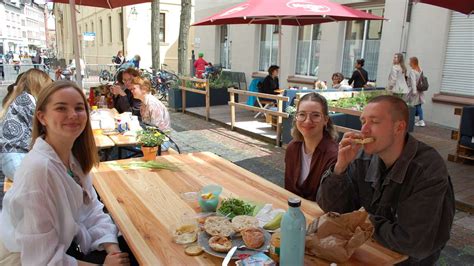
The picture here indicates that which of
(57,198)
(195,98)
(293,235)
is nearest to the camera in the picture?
(293,235)

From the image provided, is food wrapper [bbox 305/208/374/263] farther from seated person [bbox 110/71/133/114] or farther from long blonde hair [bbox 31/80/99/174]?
seated person [bbox 110/71/133/114]

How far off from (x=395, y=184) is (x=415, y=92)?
7.55 meters

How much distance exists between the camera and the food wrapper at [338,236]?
1.59 m

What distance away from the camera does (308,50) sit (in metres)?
12.2

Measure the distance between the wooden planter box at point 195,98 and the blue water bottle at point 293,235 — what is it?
9.80 m

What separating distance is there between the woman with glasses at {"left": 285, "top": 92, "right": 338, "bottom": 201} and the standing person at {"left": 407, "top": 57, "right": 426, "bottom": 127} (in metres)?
6.59

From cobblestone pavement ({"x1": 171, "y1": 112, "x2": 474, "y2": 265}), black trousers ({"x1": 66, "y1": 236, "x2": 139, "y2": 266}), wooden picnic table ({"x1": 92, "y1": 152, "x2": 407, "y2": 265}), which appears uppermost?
wooden picnic table ({"x1": 92, "y1": 152, "x2": 407, "y2": 265})

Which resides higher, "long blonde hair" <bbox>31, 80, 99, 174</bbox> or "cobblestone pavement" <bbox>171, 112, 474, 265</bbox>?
"long blonde hair" <bbox>31, 80, 99, 174</bbox>

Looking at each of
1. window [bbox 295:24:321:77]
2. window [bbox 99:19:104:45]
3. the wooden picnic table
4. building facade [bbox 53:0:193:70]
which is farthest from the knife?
window [bbox 99:19:104:45]

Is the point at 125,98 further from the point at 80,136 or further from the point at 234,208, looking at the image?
the point at 234,208

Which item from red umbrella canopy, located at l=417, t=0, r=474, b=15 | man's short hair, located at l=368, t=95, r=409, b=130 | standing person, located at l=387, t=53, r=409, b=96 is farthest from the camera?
standing person, located at l=387, t=53, r=409, b=96

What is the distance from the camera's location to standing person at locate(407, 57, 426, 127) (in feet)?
27.6

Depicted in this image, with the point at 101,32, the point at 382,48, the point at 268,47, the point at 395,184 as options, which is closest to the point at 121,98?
the point at 395,184

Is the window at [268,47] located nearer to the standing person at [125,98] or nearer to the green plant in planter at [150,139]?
the standing person at [125,98]
